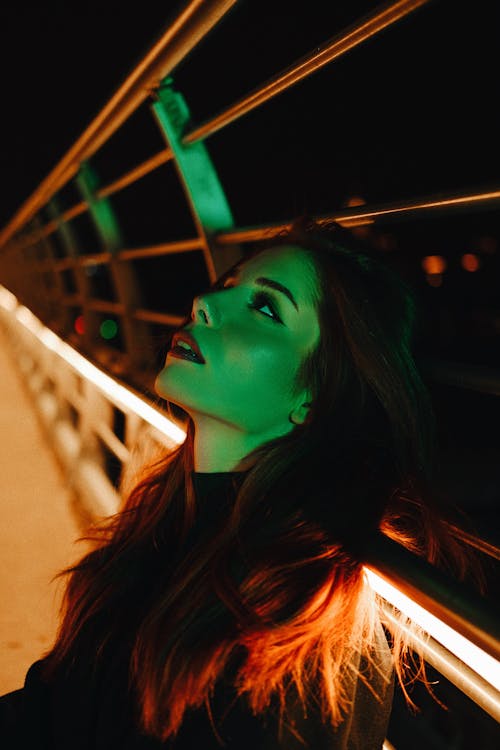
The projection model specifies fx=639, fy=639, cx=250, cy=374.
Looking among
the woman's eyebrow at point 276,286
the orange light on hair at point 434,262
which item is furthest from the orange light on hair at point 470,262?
the woman's eyebrow at point 276,286

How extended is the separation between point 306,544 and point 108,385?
1.45 meters

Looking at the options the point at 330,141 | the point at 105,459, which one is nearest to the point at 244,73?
the point at 330,141

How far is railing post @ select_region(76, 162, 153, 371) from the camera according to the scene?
3.14 m

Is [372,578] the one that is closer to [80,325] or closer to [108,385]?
[108,385]

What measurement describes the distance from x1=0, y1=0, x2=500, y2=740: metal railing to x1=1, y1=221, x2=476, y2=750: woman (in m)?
0.13

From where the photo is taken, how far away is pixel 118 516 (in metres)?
1.62

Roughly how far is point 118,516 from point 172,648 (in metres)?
0.60

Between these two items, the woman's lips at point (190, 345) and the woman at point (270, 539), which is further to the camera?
the woman's lips at point (190, 345)

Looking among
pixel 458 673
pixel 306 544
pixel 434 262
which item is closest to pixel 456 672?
pixel 458 673

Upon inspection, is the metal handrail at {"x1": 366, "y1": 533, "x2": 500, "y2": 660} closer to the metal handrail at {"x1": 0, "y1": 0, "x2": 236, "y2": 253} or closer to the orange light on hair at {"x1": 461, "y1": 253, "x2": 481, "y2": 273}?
the metal handrail at {"x1": 0, "y1": 0, "x2": 236, "y2": 253}

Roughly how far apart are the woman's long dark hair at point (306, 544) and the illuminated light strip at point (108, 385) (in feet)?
1.04

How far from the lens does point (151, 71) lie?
173cm

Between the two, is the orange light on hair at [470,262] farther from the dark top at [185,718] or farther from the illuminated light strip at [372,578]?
the dark top at [185,718]

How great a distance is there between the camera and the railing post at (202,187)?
1.88 meters
